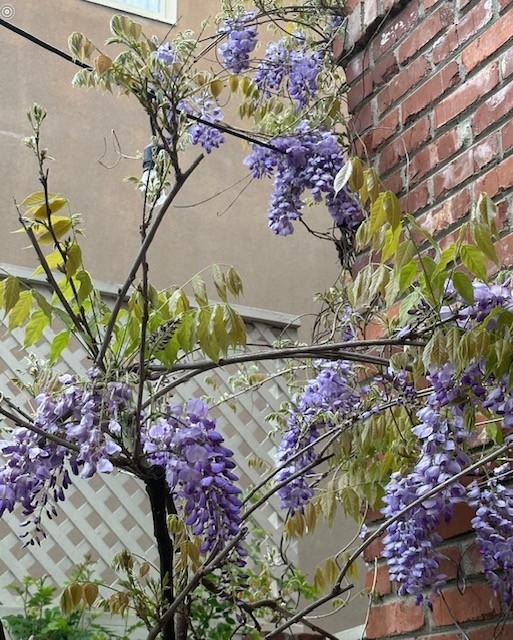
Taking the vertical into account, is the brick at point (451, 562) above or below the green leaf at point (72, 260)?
below

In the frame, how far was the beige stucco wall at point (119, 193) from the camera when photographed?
4316 mm

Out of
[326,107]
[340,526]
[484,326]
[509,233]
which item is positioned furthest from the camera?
[340,526]

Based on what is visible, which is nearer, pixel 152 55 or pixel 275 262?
pixel 152 55

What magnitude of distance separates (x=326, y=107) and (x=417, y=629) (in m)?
Answer: 1.19

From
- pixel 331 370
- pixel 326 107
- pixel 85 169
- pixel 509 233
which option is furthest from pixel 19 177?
pixel 509 233

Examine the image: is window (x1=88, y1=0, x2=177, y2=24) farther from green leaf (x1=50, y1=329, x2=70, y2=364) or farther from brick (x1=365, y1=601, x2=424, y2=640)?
brick (x1=365, y1=601, x2=424, y2=640)

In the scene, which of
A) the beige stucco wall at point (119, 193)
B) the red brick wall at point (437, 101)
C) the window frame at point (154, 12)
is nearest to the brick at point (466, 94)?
the red brick wall at point (437, 101)

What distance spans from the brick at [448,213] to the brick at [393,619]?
716mm

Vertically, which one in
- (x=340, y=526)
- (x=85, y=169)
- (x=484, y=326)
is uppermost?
(x=85, y=169)

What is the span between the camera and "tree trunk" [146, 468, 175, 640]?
1.33 metres

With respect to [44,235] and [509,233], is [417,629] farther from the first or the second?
[44,235]

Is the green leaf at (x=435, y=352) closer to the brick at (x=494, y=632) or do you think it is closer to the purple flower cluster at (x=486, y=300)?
the purple flower cluster at (x=486, y=300)

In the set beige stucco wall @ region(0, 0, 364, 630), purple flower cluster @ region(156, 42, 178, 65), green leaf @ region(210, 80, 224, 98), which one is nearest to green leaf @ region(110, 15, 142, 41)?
purple flower cluster @ region(156, 42, 178, 65)

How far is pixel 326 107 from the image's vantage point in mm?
2191
